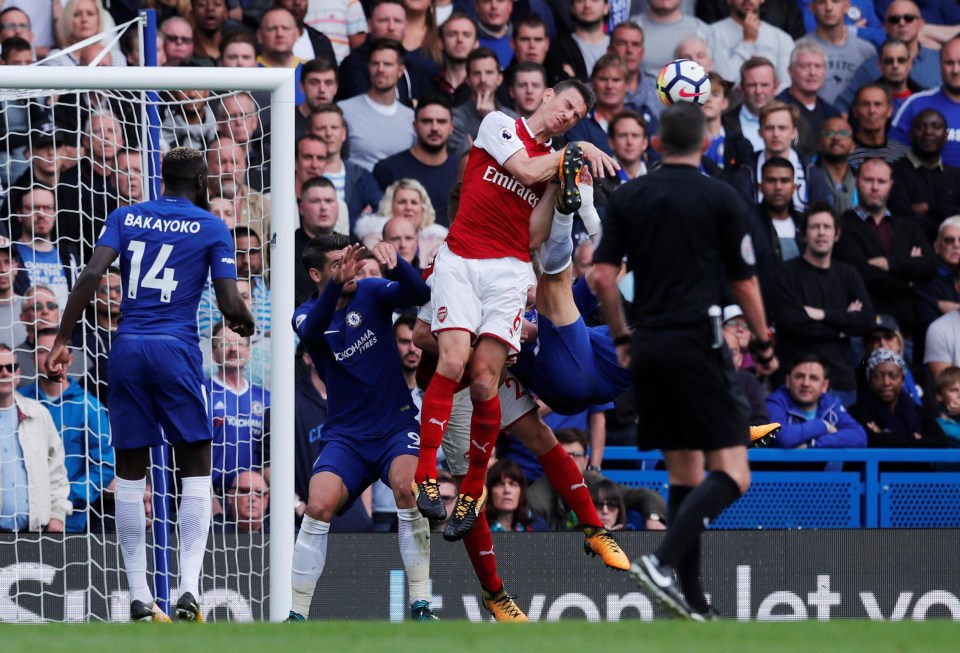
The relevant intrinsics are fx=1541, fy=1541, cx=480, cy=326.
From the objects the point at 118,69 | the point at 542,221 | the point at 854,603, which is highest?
the point at 118,69

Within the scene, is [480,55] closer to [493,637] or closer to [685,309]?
[685,309]

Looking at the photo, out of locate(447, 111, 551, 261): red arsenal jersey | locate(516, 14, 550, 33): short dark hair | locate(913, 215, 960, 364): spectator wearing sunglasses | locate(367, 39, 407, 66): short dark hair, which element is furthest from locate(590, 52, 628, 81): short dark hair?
locate(447, 111, 551, 261): red arsenal jersey

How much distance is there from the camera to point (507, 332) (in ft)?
26.0

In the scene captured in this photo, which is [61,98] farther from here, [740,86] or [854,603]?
[854,603]

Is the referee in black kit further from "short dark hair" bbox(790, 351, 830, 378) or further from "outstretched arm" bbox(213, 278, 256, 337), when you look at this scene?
"short dark hair" bbox(790, 351, 830, 378)

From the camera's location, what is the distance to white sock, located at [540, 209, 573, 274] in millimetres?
7992

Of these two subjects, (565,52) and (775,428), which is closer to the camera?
(775,428)

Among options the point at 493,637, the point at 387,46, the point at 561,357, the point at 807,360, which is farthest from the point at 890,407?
the point at 493,637

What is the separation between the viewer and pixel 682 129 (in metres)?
6.43

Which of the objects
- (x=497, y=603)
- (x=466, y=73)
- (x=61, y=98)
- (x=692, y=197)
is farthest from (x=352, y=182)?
(x=692, y=197)

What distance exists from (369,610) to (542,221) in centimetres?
331

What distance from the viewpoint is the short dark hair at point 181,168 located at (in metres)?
8.07

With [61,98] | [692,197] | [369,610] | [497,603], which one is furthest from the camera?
[61,98]

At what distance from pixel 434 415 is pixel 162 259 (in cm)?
162
